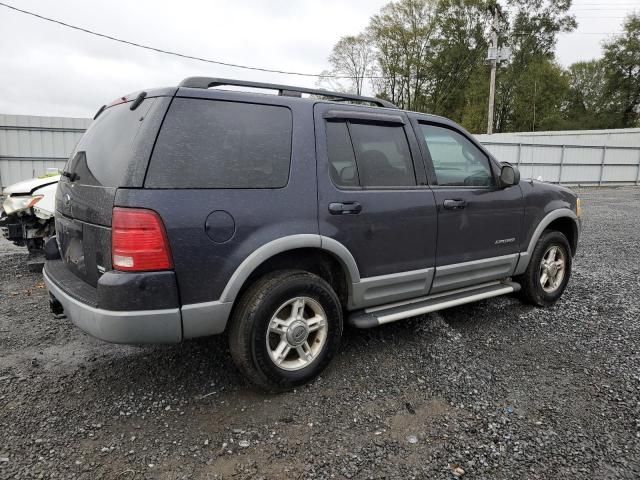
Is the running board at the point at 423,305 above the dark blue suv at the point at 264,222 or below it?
below

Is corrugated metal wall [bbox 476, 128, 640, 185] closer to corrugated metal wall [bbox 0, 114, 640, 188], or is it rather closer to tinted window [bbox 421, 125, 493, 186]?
corrugated metal wall [bbox 0, 114, 640, 188]

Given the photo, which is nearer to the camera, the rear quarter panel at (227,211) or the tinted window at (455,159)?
the rear quarter panel at (227,211)

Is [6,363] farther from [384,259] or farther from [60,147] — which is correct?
[60,147]

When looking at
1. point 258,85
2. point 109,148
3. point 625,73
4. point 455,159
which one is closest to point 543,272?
point 455,159

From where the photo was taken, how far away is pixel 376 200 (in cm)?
316

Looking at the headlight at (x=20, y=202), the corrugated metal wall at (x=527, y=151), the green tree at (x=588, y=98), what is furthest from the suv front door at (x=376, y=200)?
the green tree at (x=588, y=98)

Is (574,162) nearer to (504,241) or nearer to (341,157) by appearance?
(504,241)

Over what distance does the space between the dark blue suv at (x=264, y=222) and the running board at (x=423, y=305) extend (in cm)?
2

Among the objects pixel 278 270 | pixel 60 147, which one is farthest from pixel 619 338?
pixel 60 147

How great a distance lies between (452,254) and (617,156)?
21521 millimetres

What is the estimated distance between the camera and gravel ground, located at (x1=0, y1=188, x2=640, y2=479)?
2281 mm

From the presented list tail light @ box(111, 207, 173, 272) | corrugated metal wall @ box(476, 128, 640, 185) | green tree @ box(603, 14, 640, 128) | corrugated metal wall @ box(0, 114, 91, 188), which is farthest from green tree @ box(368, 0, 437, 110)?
tail light @ box(111, 207, 173, 272)

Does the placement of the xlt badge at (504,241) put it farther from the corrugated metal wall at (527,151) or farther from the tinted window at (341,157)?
the corrugated metal wall at (527,151)

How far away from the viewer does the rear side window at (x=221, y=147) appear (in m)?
2.48
